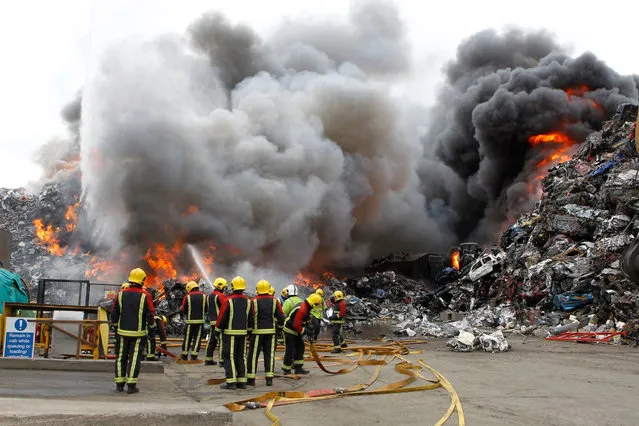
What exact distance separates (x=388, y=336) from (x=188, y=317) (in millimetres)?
6879

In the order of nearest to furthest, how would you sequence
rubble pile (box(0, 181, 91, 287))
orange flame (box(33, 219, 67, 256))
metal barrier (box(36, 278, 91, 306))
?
metal barrier (box(36, 278, 91, 306)), rubble pile (box(0, 181, 91, 287)), orange flame (box(33, 219, 67, 256))

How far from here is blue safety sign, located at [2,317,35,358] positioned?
22.9 feet

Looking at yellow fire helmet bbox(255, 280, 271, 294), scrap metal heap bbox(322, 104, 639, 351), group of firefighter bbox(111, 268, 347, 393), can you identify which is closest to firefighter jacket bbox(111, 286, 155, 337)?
group of firefighter bbox(111, 268, 347, 393)

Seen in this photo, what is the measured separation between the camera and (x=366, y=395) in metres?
5.48

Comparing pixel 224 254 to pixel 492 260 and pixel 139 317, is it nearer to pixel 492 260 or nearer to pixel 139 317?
pixel 492 260

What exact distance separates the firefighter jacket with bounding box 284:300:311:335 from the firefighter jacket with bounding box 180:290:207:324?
219cm

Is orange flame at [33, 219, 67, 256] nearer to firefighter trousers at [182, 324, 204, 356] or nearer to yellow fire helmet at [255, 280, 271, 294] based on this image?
firefighter trousers at [182, 324, 204, 356]

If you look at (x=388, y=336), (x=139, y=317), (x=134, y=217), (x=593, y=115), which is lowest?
(x=388, y=336)

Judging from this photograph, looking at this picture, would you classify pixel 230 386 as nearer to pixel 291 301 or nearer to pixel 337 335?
pixel 291 301

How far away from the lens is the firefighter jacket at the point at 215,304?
8.54 meters

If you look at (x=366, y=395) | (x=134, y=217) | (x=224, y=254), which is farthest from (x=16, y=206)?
(x=366, y=395)

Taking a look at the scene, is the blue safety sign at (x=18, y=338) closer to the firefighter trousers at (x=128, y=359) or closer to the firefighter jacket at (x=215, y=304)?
the firefighter trousers at (x=128, y=359)

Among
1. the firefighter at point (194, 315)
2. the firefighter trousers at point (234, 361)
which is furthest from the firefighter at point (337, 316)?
the firefighter trousers at point (234, 361)

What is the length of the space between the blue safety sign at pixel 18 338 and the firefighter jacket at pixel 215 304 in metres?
2.61
